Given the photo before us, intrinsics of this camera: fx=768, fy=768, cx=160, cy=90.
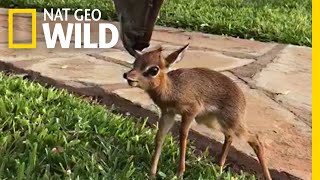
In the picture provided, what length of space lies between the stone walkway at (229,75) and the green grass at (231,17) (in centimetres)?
9

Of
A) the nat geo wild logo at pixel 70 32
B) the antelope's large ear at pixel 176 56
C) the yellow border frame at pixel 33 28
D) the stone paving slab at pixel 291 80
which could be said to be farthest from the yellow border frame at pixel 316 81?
the yellow border frame at pixel 33 28

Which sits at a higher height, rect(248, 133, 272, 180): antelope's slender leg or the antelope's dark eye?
the antelope's dark eye

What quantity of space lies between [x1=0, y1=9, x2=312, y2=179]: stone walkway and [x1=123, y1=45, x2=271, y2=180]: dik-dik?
22 centimetres

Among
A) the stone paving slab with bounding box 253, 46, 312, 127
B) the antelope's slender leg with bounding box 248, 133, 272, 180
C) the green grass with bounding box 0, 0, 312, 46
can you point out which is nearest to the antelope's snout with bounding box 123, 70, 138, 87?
the antelope's slender leg with bounding box 248, 133, 272, 180

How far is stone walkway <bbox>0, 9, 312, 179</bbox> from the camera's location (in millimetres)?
1901

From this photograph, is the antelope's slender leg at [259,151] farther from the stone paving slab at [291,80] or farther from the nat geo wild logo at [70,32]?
the nat geo wild logo at [70,32]

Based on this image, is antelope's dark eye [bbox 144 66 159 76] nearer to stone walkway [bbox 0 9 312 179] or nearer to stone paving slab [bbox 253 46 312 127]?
stone walkway [bbox 0 9 312 179]

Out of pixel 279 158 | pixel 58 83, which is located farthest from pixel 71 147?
pixel 58 83

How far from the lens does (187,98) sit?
61.1 inches

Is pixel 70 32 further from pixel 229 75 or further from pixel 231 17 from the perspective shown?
pixel 231 17

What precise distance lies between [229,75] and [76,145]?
923mm

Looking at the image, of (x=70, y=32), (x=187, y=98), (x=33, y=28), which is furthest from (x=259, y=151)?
(x=33, y=28)

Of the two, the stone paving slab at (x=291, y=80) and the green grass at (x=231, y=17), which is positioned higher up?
the green grass at (x=231, y=17)

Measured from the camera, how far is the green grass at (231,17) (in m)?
3.29
